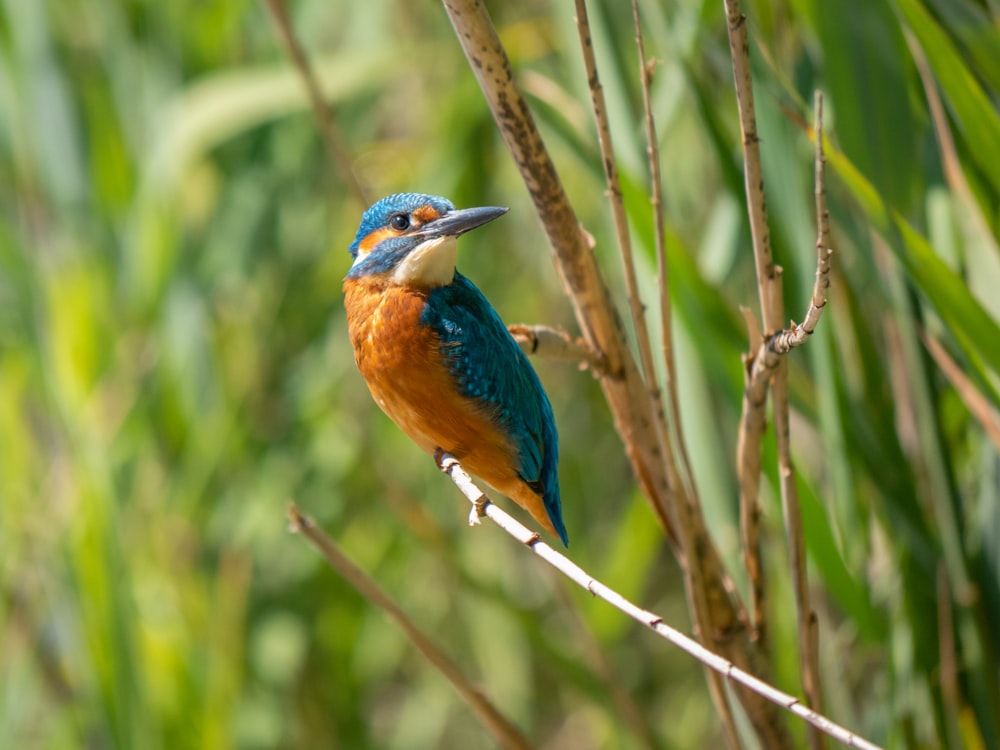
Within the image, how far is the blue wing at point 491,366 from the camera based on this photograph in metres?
0.92

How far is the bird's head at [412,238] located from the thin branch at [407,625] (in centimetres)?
23

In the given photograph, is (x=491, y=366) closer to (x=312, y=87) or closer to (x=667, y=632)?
(x=667, y=632)

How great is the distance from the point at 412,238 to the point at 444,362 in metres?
0.11

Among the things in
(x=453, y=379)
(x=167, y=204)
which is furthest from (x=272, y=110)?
(x=453, y=379)

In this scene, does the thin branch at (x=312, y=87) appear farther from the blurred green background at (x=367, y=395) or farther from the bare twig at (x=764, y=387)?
the bare twig at (x=764, y=387)

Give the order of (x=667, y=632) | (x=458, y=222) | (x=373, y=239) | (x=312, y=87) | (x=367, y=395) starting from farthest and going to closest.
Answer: (x=367, y=395)
(x=312, y=87)
(x=373, y=239)
(x=458, y=222)
(x=667, y=632)

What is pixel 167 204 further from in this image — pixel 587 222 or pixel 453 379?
pixel 453 379

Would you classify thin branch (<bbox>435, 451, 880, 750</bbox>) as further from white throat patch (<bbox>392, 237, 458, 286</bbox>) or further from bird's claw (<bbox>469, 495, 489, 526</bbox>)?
white throat patch (<bbox>392, 237, 458, 286</bbox>)

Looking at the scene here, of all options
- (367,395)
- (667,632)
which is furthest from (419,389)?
(367,395)

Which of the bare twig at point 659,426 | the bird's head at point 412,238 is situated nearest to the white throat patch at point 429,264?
the bird's head at point 412,238

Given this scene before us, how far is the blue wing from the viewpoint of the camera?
922 mm

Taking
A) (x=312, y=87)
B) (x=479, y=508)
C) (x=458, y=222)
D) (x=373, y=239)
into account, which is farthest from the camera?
(x=312, y=87)

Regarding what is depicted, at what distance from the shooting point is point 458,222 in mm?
877

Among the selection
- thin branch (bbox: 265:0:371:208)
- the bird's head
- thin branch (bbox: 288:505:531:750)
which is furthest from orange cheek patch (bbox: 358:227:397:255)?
thin branch (bbox: 288:505:531:750)
